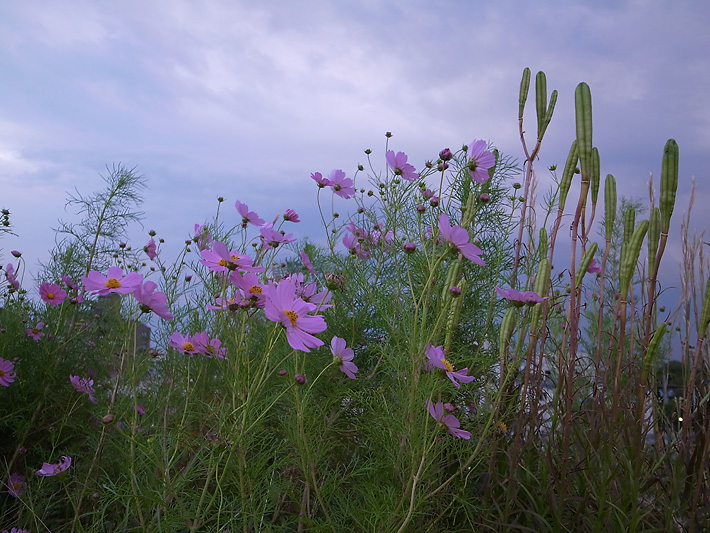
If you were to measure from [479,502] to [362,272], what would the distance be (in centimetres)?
79

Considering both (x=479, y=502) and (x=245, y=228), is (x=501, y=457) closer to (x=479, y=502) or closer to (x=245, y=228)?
(x=479, y=502)

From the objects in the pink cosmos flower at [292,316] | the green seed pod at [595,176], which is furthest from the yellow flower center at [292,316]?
the green seed pod at [595,176]

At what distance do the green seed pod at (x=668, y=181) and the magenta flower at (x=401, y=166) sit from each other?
683mm

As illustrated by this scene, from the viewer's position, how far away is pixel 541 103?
1.63 meters

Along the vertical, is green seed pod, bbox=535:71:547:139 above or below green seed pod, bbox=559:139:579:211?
above

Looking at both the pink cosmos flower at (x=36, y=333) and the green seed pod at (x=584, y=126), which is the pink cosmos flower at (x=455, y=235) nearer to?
the green seed pod at (x=584, y=126)

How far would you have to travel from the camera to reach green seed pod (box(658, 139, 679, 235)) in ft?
4.56

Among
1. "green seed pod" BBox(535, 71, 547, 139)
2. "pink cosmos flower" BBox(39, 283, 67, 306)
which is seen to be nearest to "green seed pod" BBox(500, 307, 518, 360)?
"green seed pod" BBox(535, 71, 547, 139)

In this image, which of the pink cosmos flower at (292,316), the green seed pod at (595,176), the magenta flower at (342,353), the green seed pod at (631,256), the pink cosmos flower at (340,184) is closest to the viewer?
the pink cosmos flower at (292,316)

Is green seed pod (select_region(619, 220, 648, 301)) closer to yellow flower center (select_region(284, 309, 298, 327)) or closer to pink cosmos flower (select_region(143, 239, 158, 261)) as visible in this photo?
yellow flower center (select_region(284, 309, 298, 327))

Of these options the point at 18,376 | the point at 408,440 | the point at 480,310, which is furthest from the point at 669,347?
the point at 18,376

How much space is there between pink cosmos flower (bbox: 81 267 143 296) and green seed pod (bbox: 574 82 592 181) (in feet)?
3.50

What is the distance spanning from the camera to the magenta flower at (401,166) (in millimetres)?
1746

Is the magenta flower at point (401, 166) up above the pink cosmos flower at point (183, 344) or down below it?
above
